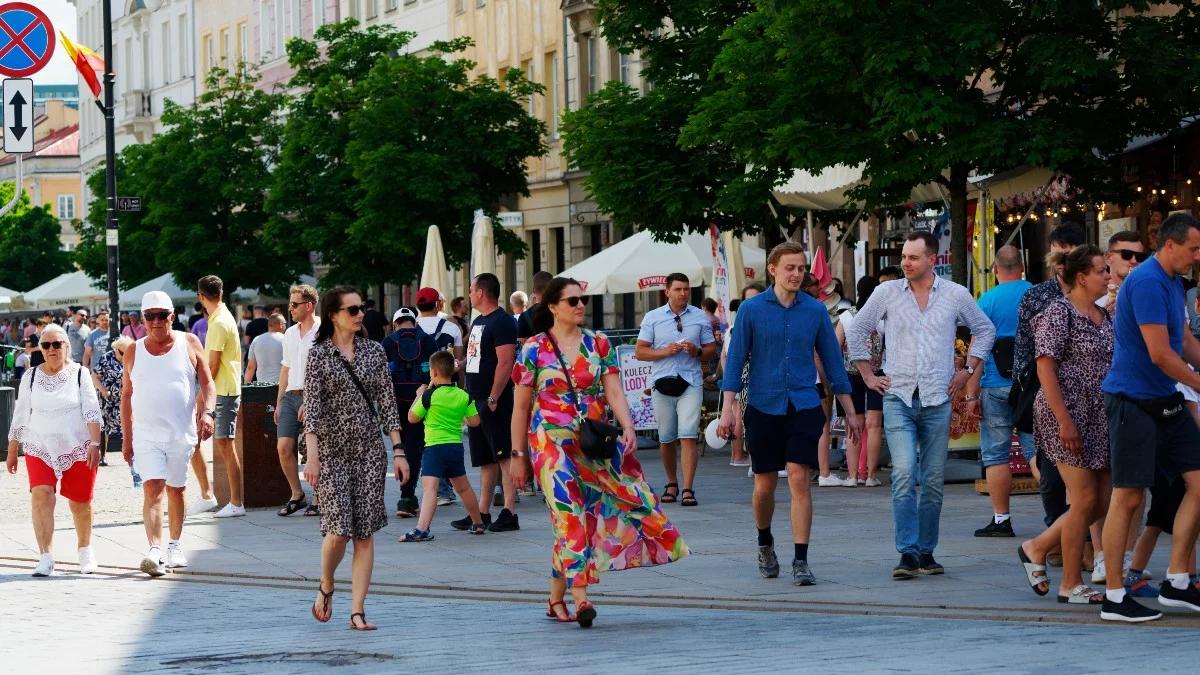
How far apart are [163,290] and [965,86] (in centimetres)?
3628

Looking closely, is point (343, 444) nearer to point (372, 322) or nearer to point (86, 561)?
point (86, 561)

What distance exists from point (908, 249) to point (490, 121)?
32652mm

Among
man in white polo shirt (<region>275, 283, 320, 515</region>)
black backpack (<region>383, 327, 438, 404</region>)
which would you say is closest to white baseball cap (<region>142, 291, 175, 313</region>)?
man in white polo shirt (<region>275, 283, 320, 515</region>)

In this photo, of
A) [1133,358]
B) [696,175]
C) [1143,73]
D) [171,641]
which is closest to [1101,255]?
[1133,358]

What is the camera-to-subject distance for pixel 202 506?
18562 millimetres

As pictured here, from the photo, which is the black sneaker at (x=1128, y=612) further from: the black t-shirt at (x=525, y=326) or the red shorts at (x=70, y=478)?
the black t-shirt at (x=525, y=326)

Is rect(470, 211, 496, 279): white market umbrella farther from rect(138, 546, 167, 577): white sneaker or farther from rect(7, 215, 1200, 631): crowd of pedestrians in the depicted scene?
rect(138, 546, 167, 577): white sneaker

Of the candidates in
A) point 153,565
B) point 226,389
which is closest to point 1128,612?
point 153,565

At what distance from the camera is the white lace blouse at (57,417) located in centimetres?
1415

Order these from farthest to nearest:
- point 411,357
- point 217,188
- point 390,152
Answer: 1. point 217,188
2. point 390,152
3. point 411,357

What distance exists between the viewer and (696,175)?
29250 mm

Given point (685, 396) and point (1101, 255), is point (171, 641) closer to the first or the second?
point (1101, 255)

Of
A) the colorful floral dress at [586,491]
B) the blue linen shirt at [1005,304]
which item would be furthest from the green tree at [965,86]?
the colorful floral dress at [586,491]

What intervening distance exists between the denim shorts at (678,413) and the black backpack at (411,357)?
6.09ft
